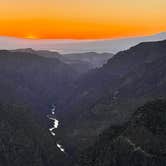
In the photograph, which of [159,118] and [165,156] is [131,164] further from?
[159,118]

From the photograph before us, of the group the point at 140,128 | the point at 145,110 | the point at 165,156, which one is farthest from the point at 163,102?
the point at 165,156

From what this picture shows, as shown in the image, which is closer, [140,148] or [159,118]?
[140,148]

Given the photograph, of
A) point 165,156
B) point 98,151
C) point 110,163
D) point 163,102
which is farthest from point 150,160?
point 163,102

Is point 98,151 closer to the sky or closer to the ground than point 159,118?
closer to the ground

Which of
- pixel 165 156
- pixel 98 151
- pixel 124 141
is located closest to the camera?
pixel 165 156

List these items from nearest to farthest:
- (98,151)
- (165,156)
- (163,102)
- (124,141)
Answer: (165,156)
(124,141)
(98,151)
(163,102)

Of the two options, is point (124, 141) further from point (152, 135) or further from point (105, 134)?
point (105, 134)
